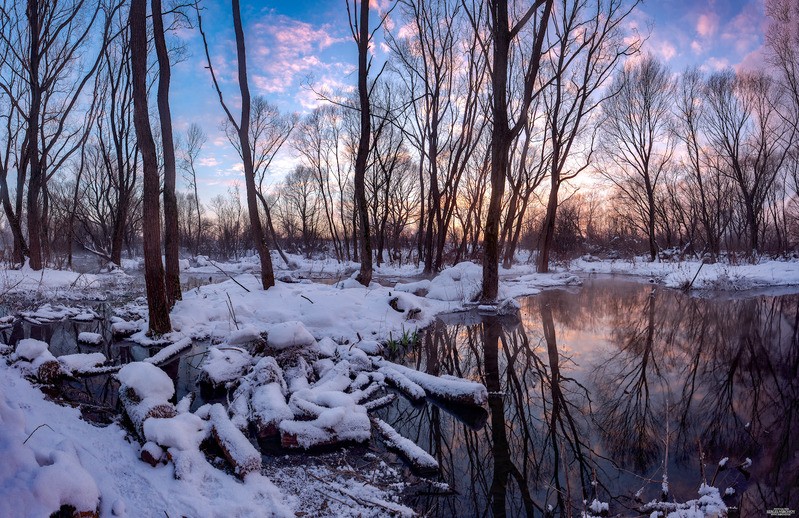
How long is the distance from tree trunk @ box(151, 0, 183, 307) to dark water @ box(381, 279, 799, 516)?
5519 millimetres

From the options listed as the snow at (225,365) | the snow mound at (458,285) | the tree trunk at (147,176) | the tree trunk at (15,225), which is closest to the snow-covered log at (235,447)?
the snow at (225,365)

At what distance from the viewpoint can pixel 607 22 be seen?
14.4m

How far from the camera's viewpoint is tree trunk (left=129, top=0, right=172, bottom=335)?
6418 millimetres

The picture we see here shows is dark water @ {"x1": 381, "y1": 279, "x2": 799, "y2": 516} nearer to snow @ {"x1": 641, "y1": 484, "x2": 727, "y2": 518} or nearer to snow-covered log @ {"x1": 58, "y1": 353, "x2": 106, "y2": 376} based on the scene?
snow @ {"x1": 641, "y1": 484, "x2": 727, "y2": 518}

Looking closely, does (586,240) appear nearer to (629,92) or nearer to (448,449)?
(629,92)

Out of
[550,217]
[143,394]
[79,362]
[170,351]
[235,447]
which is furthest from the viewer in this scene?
[550,217]

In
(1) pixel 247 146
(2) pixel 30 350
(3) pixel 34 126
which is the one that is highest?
(3) pixel 34 126

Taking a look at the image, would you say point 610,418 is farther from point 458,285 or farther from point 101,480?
point 458,285

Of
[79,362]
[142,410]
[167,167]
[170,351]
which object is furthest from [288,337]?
[167,167]

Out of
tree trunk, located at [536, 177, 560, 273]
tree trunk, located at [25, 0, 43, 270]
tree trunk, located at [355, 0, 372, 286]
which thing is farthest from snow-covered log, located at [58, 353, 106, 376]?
tree trunk, located at [536, 177, 560, 273]

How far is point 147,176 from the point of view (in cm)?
646

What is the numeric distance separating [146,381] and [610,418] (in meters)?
4.36

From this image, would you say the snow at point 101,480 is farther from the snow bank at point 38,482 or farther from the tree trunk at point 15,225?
the tree trunk at point 15,225

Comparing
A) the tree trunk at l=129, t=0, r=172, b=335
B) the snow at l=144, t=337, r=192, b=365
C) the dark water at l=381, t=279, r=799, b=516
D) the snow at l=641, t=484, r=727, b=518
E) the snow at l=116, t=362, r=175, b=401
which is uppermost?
the tree trunk at l=129, t=0, r=172, b=335
